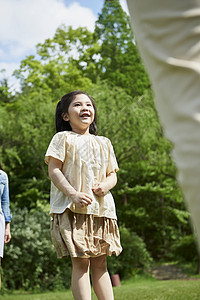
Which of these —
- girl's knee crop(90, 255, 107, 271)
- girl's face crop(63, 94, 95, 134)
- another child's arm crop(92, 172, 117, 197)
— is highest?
girl's face crop(63, 94, 95, 134)

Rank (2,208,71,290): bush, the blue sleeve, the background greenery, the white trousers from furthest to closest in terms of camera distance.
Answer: the background greenery, (2,208,71,290): bush, the blue sleeve, the white trousers

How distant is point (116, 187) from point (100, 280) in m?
8.60

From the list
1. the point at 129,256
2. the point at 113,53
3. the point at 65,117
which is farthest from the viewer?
the point at 113,53

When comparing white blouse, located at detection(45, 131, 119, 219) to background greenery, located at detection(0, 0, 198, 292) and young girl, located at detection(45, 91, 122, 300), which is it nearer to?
young girl, located at detection(45, 91, 122, 300)

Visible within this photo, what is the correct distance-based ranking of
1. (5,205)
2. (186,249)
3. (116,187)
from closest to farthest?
(5,205) → (116,187) → (186,249)

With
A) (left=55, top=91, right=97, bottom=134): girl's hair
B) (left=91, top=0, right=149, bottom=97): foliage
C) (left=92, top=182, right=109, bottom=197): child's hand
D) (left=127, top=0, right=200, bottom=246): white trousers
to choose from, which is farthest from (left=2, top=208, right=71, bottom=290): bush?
(left=91, top=0, right=149, bottom=97): foliage

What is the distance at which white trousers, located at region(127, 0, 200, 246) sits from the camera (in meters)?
0.79

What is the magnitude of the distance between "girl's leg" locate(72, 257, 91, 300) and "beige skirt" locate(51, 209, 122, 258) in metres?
0.05

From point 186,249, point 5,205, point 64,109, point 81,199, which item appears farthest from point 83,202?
point 186,249

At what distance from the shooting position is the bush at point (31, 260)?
8.62m

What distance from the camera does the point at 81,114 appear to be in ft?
9.83

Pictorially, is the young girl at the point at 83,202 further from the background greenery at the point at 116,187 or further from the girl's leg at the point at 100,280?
the background greenery at the point at 116,187

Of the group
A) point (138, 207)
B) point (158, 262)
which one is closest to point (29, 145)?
point (138, 207)

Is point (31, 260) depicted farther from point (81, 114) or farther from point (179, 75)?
point (179, 75)
